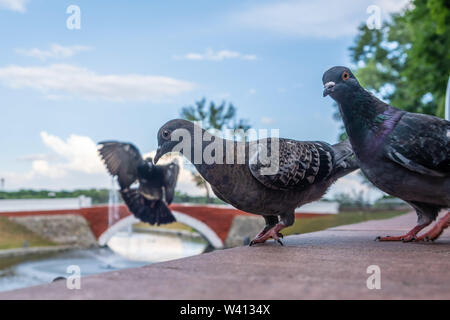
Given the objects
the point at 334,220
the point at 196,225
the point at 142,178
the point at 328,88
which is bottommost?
the point at 196,225

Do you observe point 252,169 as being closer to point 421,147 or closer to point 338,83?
point 338,83

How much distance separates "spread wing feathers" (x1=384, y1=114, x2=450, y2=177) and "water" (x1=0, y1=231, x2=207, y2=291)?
60.3 feet

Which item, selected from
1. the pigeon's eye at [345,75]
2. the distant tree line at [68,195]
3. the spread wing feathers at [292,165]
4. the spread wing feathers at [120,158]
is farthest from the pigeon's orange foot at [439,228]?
the distant tree line at [68,195]

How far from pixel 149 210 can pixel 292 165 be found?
9573 mm

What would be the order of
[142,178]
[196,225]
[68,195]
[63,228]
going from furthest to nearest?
[68,195]
[63,228]
[196,225]
[142,178]

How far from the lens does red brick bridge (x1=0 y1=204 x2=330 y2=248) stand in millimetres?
25953

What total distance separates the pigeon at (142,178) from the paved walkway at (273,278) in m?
7.13

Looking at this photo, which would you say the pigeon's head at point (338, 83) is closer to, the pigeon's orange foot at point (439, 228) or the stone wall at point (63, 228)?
the pigeon's orange foot at point (439, 228)

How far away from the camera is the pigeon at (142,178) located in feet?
32.3

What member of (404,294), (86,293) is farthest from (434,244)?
(86,293)

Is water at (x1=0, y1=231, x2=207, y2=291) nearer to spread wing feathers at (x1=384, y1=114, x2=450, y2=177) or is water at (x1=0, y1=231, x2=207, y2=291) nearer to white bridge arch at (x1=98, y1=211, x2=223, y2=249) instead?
white bridge arch at (x1=98, y1=211, x2=223, y2=249)

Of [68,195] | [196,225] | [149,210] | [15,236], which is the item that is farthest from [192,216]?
[149,210]

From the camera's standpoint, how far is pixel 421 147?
261cm

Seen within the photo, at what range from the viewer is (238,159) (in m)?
2.76
